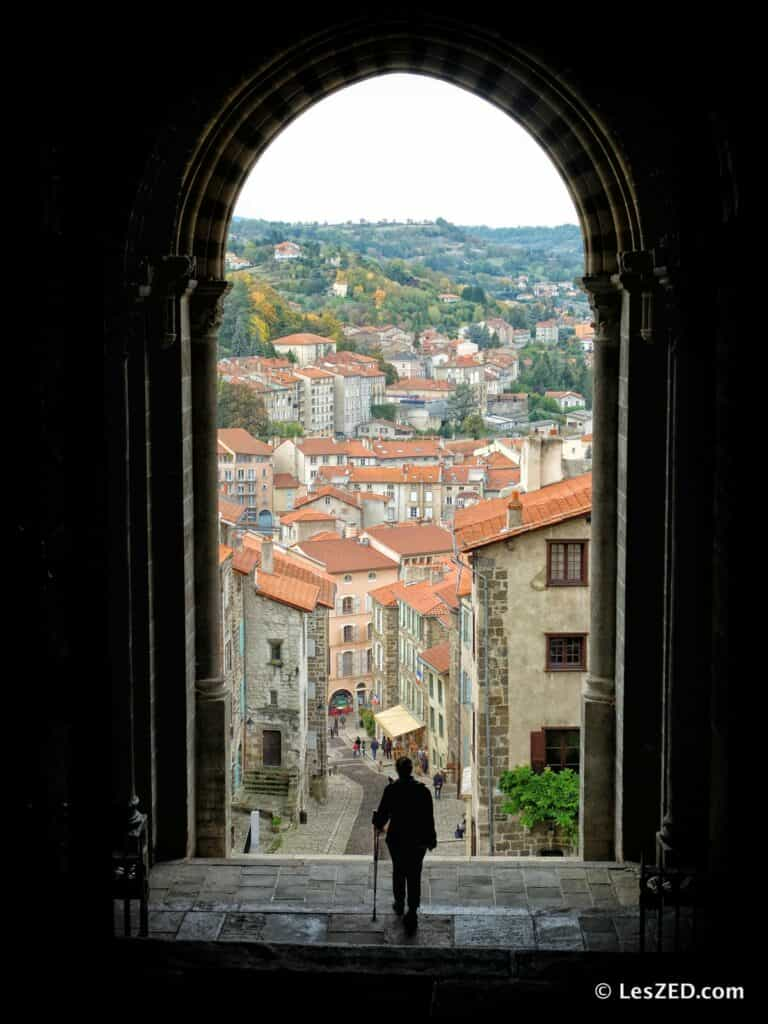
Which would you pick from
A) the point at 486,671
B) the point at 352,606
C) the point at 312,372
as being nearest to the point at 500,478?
the point at 352,606

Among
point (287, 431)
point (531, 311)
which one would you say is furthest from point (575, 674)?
point (531, 311)

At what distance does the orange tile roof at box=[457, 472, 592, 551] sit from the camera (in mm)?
27094

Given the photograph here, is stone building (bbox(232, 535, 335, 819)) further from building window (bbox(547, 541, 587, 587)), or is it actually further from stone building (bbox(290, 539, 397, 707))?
stone building (bbox(290, 539, 397, 707))

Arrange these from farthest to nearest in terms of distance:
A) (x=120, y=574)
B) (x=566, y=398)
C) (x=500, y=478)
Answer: (x=566, y=398), (x=500, y=478), (x=120, y=574)

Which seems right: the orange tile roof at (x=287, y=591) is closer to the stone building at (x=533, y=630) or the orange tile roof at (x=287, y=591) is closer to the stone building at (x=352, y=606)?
the stone building at (x=533, y=630)

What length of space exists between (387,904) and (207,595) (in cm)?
391

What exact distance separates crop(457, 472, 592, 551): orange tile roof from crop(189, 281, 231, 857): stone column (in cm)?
1215

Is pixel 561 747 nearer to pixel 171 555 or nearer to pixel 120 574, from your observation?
pixel 171 555

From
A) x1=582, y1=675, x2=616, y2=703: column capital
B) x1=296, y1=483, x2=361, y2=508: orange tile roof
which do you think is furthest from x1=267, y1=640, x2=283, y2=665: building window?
x1=296, y1=483, x2=361, y2=508: orange tile roof

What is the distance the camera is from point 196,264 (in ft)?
48.0

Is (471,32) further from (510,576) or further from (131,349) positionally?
(510,576)

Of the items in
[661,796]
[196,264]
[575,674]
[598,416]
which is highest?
[196,264]

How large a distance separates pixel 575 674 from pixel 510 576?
2.12 m

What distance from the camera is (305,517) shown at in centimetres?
8888
